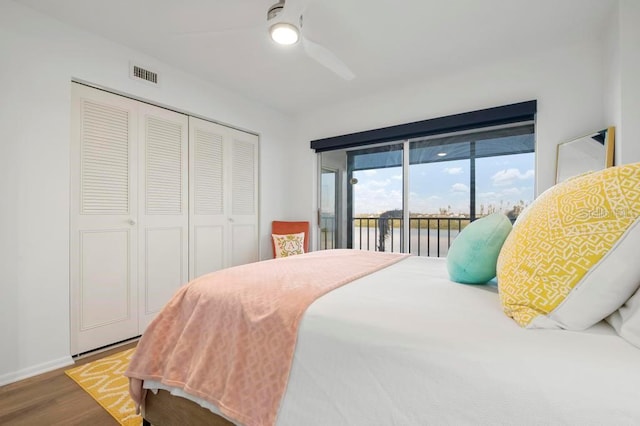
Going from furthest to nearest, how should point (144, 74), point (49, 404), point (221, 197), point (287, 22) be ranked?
1. point (221, 197)
2. point (144, 74)
3. point (287, 22)
4. point (49, 404)

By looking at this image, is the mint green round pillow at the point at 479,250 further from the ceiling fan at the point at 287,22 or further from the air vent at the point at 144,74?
the air vent at the point at 144,74

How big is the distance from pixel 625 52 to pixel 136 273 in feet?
13.3

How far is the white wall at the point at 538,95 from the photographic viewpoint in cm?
244

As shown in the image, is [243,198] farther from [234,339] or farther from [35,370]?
[234,339]

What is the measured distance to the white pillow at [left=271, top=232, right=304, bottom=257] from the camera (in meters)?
3.58

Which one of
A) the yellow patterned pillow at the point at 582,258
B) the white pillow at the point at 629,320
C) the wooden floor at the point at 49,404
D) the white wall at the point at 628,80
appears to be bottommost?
the wooden floor at the point at 49,404

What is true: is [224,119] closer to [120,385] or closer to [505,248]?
[120,385]

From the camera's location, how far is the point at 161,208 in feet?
9.14

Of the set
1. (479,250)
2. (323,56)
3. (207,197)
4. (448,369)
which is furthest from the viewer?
(207,197)

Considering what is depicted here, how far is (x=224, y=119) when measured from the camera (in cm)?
332

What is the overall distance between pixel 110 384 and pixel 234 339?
143 cm

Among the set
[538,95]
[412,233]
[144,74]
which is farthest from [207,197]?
[538,95]

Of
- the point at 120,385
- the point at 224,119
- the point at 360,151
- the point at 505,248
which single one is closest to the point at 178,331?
the point at 120,385

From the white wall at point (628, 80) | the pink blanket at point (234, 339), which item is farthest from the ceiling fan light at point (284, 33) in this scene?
the white wall at point (628, 80)
